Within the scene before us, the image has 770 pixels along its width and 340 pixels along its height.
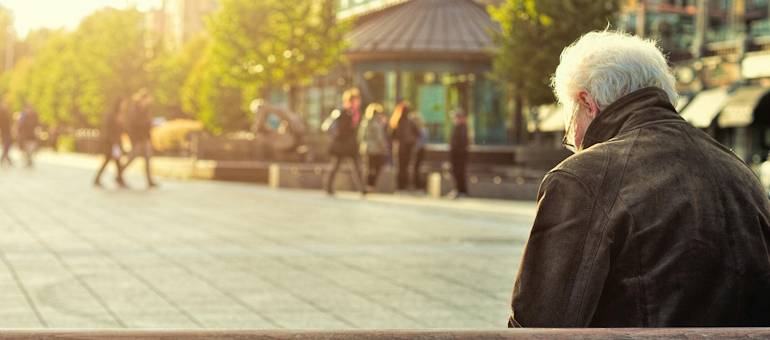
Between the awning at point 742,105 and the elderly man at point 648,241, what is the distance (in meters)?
36.1

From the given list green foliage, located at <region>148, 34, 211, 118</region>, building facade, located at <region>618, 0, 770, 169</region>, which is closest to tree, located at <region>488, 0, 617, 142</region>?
building facade, located at <region>618, 0, 770, 169</region>

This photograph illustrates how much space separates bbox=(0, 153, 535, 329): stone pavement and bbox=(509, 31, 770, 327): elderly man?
3.88 m

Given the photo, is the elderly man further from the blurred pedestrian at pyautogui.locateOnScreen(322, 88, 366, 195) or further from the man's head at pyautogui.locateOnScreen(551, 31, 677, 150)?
the blurred pedestrian at pyautogui.locateOnScreen(322, 88, 366, 195)

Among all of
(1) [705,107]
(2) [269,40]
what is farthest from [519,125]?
(2) [269,40]

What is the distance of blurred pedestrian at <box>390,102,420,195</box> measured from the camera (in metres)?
21.8

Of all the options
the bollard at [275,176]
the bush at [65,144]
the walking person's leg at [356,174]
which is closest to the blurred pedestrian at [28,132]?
the bollard at [275,176]

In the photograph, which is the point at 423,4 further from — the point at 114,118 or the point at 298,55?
the point at 114,118

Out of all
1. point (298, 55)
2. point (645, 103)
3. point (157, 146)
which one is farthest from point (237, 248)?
point (157, 146)

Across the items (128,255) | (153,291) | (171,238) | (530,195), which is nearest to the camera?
(153,291)

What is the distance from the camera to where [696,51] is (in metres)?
42.5

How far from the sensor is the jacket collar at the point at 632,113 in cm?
284

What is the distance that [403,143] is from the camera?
21.9m

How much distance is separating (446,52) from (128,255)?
30.9 meters

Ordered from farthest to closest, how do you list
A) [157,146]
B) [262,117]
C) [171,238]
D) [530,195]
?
[157,146]
[262,117]
[530,195]
[171,238]
